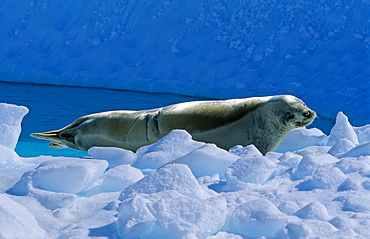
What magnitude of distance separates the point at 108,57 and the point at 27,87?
2.08 meters

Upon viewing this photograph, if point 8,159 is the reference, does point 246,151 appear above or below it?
above

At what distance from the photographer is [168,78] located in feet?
39.8

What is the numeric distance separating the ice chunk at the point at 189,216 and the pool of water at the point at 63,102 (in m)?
4.97

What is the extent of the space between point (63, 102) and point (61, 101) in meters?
0.14

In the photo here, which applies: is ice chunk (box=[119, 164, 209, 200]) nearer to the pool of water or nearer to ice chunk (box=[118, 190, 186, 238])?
ice chunk (box=[118, 190, 186, 238])

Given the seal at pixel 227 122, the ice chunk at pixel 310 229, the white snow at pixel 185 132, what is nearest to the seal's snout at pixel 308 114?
the seal at pixel 227 122

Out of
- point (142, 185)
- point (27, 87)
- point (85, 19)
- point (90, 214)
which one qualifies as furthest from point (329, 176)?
point (85, 19)

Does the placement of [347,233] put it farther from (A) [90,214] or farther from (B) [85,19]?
(B) [85,19]

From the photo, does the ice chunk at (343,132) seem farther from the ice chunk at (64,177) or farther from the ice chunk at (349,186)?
the ice chunk at (64,177)

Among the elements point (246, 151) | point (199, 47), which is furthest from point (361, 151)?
point (199, 47)

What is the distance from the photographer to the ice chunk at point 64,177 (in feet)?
6.48

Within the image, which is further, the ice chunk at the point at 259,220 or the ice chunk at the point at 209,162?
the ice chunk at the point at 209,162

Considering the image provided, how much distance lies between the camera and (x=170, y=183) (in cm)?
184

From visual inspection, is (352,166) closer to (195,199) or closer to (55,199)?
(195,199)
